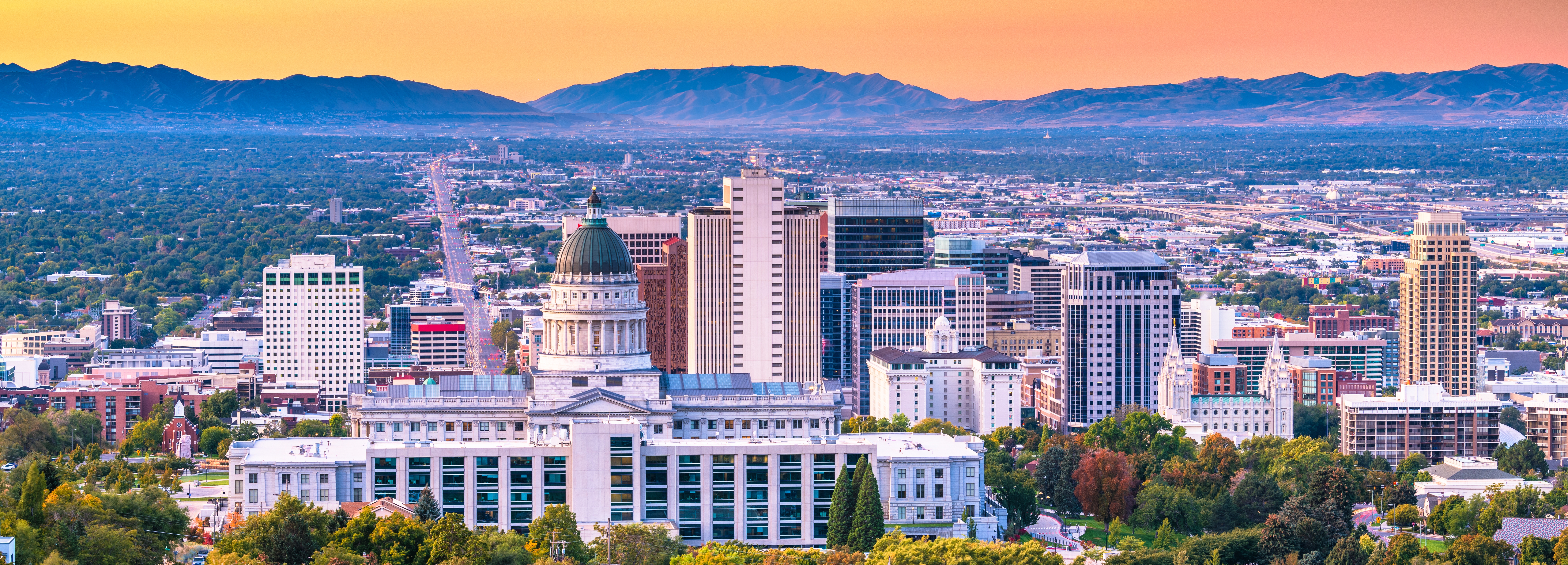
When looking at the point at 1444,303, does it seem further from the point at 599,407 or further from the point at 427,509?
the point at 427,509

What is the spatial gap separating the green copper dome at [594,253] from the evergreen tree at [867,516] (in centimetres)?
1898

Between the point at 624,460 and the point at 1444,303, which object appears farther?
the point at 1444,303

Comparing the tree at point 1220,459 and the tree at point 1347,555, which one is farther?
the tree at point 1220,459

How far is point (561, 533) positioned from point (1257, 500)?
37.7 metres

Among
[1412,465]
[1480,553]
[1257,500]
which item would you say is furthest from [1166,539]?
[1412,465]

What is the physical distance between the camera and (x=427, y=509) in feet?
339

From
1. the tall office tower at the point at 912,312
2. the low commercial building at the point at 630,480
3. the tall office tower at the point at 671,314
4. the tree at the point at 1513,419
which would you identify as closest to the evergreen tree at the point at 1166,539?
the low commercial building at the point at 630,480

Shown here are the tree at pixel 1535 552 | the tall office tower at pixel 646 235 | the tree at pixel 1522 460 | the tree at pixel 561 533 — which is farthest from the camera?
the tall office tower at pixel 646 235

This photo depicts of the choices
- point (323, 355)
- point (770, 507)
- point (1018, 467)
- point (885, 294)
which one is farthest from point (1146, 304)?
point (770, 507)

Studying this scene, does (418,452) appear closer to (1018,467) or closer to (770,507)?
(770,507)

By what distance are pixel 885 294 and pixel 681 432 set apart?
224 ft

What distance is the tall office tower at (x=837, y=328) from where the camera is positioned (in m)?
185

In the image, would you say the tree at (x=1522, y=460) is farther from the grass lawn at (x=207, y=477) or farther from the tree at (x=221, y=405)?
the tree at (x=221, y=405)

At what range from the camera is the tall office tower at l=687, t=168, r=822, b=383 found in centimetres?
16738
